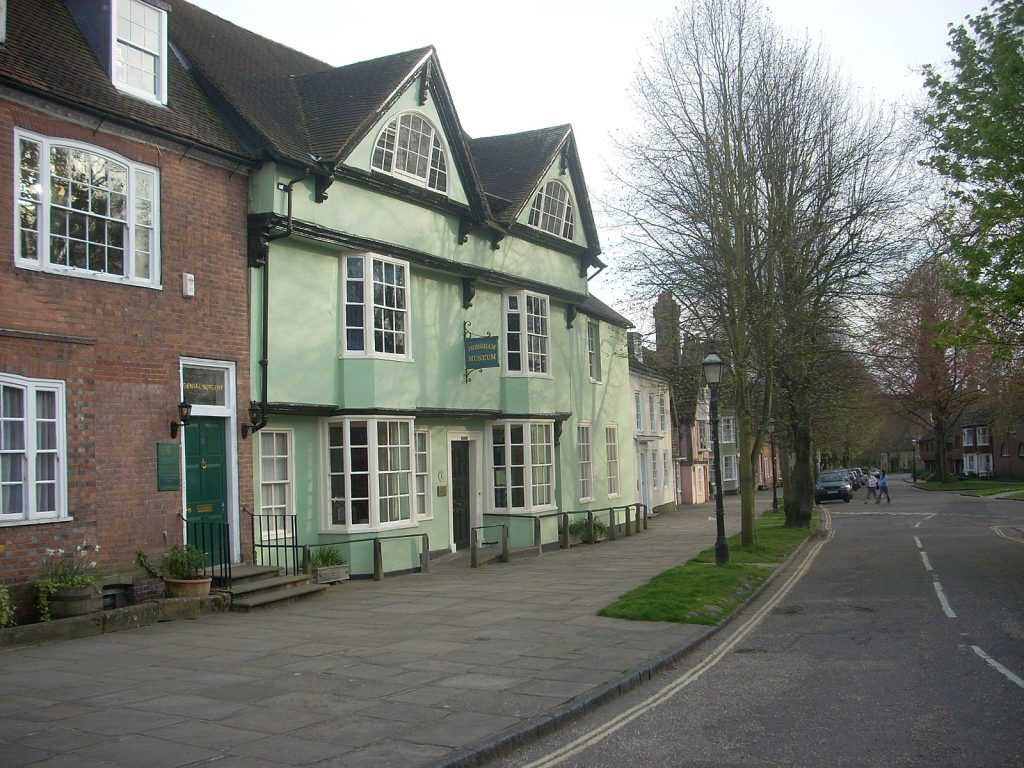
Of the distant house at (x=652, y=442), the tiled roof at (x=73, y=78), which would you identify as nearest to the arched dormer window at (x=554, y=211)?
the tiled roof at (x=73, y=78)

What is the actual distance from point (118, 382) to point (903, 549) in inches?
728

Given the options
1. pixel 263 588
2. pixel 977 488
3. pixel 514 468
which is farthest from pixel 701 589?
pixel 977 488

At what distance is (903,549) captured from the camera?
2233cm

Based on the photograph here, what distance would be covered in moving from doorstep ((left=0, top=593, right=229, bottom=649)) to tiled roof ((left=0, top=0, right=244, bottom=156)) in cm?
698

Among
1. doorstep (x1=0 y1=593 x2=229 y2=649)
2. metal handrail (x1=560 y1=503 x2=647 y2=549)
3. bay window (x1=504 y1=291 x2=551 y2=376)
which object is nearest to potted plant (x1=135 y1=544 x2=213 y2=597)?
doorstep (x1=0 y1=593 x2=229 y2=649)

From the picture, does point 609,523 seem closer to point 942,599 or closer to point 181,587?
point 942,599

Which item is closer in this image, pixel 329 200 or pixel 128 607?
pixel 128 607

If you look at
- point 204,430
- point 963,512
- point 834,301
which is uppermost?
point 834,301

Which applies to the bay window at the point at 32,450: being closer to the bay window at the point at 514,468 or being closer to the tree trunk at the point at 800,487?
the bay window at the point at 514,468

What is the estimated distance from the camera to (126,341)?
13.2 metres

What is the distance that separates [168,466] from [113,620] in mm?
2740

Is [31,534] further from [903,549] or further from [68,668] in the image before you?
[903,549]

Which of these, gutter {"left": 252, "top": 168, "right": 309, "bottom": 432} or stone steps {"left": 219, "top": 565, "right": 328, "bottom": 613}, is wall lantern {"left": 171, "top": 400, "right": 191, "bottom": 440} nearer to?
gutter {"left": 252, "top": 168, "right": 309, "bottom": 432}

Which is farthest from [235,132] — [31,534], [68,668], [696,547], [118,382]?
[696,547]
